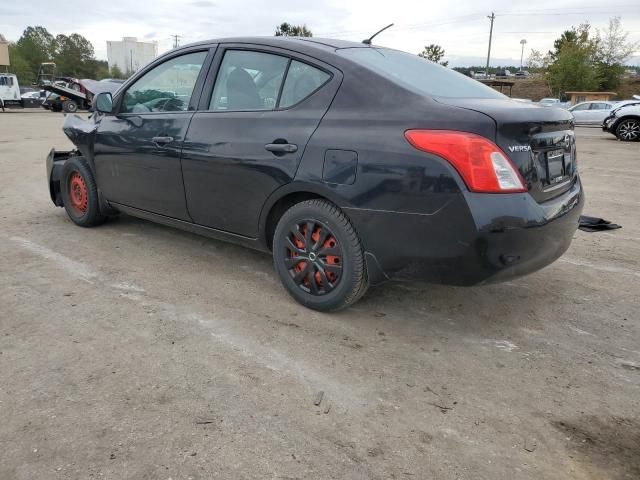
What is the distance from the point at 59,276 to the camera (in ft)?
13.1

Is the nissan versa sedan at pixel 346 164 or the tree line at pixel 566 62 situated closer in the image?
the nissan versa sedan at pixel 346 164

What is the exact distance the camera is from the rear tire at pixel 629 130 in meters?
17.0

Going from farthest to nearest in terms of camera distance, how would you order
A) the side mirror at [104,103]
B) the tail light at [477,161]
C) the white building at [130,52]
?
the white building at [130,52] < the side mirror at [104,103] < the tail light at [477,161]

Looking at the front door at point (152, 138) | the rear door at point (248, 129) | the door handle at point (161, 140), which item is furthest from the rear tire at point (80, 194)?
the rear door at point (248, 129)

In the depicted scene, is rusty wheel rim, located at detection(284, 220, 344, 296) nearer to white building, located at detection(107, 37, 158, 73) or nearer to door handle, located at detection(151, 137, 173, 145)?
door handle, located at detection(151, 137, 173, 145)

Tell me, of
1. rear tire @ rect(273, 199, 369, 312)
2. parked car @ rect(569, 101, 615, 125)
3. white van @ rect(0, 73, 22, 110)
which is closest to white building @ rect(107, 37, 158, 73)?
white van @ rect(0, 73, 22, 110)

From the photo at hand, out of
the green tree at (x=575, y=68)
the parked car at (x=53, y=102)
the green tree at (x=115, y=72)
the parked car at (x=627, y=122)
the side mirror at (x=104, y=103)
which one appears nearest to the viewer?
the side mirror at (x=104, y=103)

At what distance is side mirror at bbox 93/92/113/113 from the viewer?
457 cm

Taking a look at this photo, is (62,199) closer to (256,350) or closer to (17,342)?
(17,342)

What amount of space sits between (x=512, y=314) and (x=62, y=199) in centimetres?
432

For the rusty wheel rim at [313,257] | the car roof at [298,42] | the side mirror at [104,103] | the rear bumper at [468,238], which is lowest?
the rusty wheel rim at [313,257]

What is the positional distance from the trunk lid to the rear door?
0.86 m

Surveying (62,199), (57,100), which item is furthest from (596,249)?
(57,100)

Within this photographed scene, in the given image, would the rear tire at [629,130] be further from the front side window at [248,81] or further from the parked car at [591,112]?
the front side window at [248,81]
